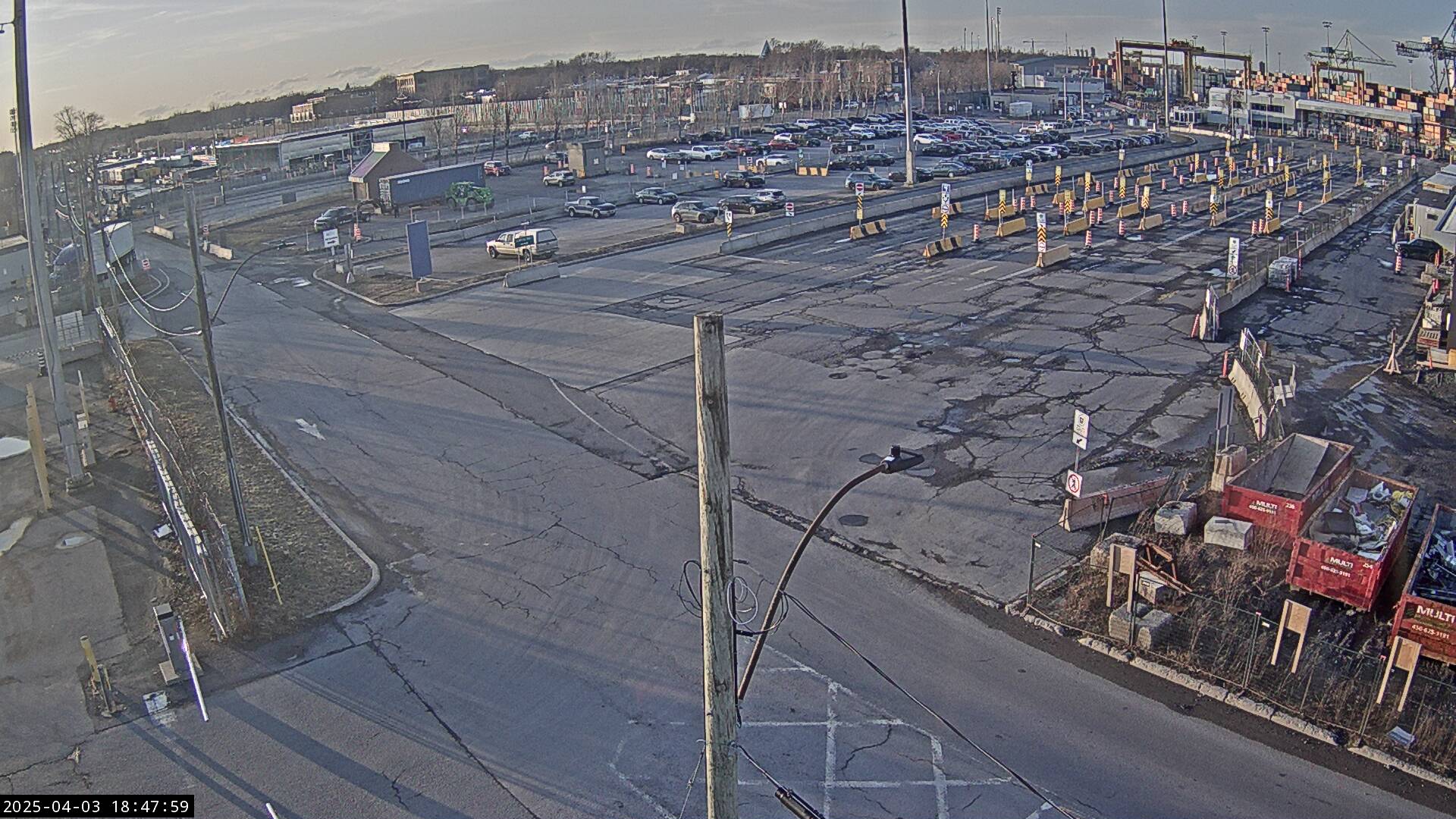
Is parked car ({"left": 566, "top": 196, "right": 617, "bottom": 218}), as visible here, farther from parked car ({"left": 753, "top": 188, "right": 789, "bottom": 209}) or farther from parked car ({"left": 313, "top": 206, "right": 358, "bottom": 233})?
parked car ({"left": 313, "top": 206, "right": 358, "bottom": 233})

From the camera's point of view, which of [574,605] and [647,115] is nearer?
[574,605]

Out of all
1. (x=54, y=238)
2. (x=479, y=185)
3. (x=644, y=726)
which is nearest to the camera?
(x=644, y=726)

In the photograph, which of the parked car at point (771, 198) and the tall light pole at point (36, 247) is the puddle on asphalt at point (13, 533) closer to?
the tall light pole at point (36, 247)

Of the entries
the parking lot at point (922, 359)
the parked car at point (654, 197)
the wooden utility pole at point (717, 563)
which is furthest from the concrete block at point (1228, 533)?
the parked car at point (654, 197)

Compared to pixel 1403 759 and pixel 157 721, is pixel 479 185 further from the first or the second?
pixel 1403 759

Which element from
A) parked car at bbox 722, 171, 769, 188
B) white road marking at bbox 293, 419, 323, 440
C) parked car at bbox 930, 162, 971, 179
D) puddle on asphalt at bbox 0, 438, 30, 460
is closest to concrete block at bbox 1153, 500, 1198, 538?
white road marking at bbox 293, 419, 323, 440

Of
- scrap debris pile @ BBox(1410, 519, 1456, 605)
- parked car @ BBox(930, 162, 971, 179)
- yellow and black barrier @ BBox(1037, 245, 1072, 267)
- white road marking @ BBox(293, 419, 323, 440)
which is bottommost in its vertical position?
scrap debris pile @ BBox(1410, 519, 1456, 605)

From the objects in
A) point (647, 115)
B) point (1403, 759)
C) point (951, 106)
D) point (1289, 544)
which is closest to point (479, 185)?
point (1289, 544)
